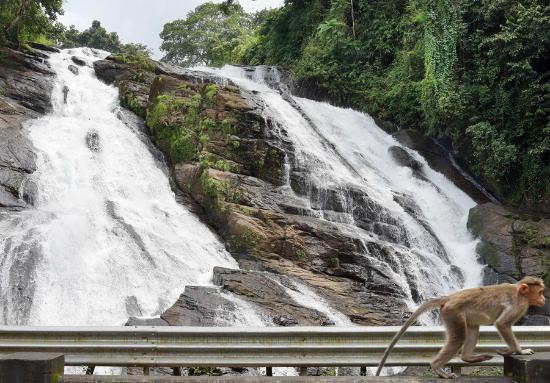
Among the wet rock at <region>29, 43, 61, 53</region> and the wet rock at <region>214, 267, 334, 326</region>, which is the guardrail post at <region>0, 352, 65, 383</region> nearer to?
the wet rock at <region>214, 267, 334, 326</region>

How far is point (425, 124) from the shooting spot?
882 inches

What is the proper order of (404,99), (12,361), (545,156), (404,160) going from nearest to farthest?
(12,361) < (545,156) < (404,160) < (404,99)

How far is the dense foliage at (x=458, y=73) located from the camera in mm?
18391

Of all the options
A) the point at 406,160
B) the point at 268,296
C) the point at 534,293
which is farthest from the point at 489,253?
the point at 534,293

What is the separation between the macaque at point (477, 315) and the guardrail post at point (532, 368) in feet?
0.38

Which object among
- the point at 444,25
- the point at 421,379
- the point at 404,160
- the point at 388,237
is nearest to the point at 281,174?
Answer: the point at 388,237

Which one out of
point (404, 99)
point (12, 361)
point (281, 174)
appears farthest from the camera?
point (404, 99)

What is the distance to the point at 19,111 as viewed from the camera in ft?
61.3

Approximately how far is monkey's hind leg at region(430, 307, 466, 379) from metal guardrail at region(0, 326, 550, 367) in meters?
0.52

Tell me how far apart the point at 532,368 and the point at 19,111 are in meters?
18.1

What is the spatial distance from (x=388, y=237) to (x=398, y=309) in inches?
145

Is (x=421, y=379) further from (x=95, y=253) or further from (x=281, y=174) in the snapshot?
(x=281, y=174)

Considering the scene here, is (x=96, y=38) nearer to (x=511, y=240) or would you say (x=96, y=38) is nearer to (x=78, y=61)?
(x=78, y=61)

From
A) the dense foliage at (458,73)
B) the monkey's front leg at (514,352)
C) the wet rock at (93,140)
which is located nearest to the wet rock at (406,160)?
the dense foliage at (458,73)
